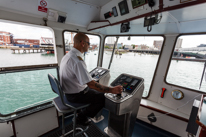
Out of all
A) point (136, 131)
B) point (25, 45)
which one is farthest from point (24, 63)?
point (136, 131)

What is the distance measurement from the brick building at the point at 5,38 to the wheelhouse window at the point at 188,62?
3.33 metres

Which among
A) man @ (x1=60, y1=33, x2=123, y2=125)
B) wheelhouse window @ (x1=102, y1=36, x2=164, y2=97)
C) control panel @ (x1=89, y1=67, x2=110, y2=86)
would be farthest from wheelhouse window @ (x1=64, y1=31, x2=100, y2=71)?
man @ (x1=60, y1=33, x2=123, y2=125)

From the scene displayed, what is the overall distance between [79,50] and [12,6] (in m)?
1.33

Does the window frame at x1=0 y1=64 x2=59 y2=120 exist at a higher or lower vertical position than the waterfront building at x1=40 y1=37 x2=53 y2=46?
lower

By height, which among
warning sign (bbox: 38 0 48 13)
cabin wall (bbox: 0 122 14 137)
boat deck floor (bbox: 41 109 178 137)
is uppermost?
warning sign (bbox: 38 0 48 13)

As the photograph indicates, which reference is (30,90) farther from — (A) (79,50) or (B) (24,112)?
(A) (79,50)

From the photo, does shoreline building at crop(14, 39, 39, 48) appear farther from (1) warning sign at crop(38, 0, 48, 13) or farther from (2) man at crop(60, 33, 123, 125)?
(2) man at crop(60, 33, 123, 125)

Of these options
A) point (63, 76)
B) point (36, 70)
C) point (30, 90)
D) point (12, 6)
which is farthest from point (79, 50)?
point (30, 90)

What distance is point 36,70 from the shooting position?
1985 mm

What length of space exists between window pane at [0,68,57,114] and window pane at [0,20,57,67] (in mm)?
232

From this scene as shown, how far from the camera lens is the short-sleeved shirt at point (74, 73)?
4.00 ft

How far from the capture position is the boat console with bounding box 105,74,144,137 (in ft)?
4.23

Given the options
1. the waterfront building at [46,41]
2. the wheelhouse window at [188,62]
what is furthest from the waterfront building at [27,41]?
the wheelhouse window at [188,62]

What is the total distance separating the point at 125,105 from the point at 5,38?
239 cm
